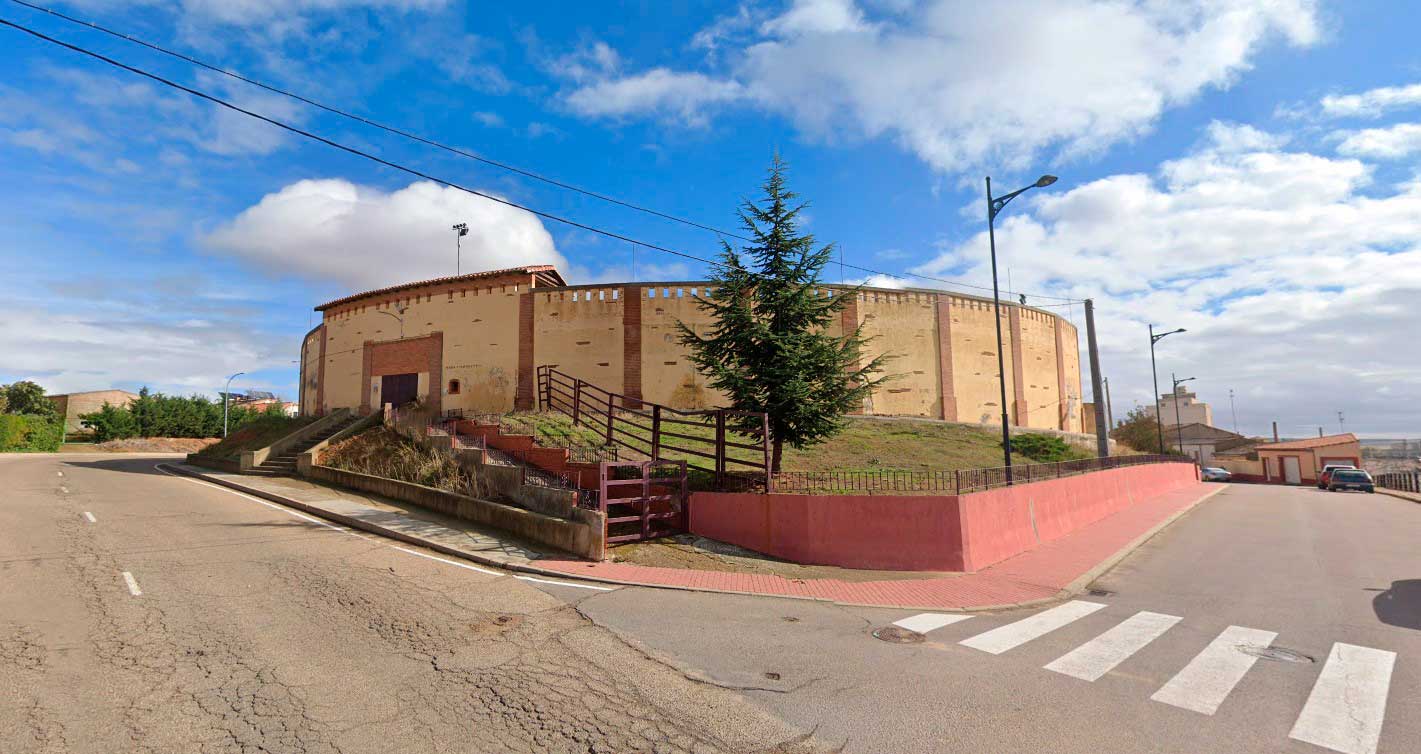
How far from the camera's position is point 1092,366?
23922 mm

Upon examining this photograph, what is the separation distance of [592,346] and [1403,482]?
44813mm

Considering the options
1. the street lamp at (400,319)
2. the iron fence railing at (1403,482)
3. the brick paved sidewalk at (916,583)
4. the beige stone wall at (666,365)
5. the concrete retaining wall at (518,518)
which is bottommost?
the iron fence railing at (1403,482)

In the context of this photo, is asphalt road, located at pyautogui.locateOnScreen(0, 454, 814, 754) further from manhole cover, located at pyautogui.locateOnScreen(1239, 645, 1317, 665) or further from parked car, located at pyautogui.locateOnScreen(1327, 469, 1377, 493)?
parked car, located at pyautogui.locateOnScreen(1327, 469, 1377, 493)

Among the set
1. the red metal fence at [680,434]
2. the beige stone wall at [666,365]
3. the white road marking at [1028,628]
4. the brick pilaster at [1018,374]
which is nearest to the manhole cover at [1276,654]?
the white road marking at [1028,628]

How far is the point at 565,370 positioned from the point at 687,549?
15878mm

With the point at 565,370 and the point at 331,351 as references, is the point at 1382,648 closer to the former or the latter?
the point at 565,370

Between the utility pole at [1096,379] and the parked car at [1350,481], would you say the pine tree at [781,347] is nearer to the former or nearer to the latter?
the utility pole at [1096,379]

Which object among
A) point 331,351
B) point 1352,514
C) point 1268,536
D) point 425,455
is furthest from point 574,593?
point 331,351

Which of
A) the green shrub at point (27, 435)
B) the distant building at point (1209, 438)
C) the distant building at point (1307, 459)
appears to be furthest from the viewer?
the distant building at point (1209, 438)

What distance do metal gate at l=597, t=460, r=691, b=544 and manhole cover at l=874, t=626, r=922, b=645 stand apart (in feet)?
17.2

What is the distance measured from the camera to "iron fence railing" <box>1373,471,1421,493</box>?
109 ft

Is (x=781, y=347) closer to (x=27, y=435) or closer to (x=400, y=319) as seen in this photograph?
(x=400, y=319)

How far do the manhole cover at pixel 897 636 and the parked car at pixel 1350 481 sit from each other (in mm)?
43018

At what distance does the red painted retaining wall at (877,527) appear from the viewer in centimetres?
1044
